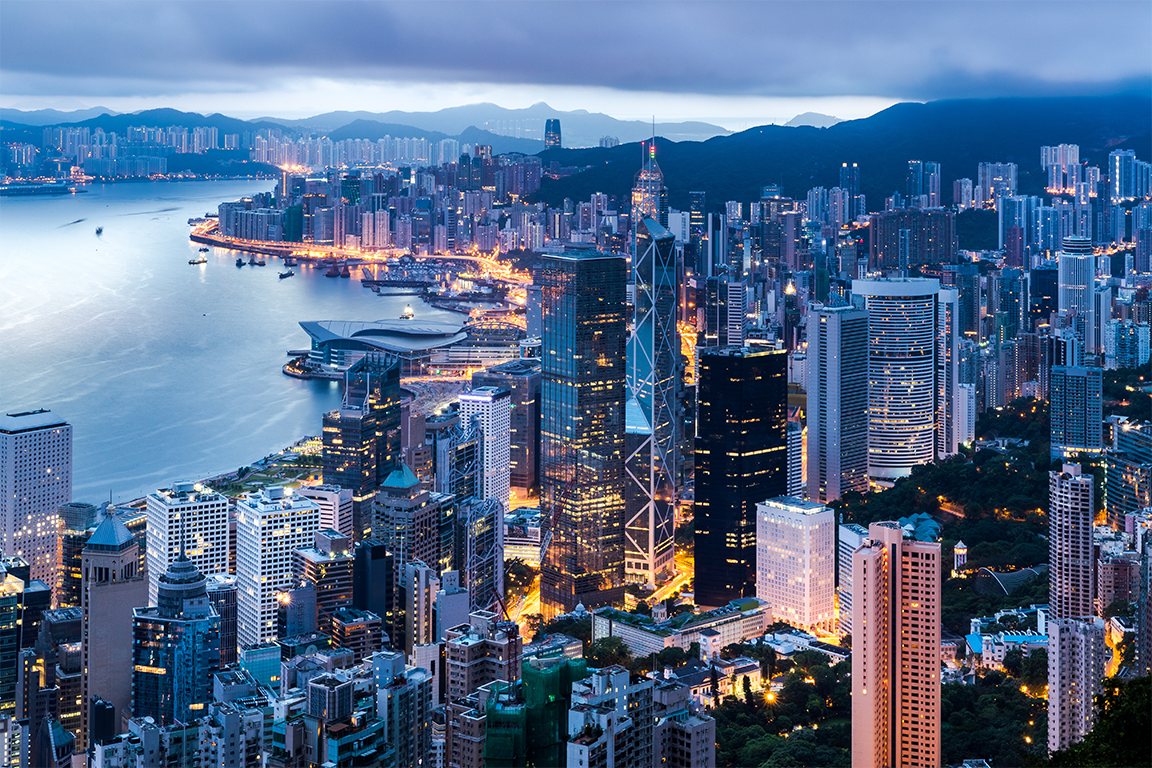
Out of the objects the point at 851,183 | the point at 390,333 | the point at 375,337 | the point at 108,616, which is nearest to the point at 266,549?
the point at 108,616

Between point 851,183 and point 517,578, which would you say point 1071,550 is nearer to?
point 517,578

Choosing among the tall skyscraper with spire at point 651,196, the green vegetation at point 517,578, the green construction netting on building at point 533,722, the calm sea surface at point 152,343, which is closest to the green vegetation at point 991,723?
the green construction netting on building at point 533,722

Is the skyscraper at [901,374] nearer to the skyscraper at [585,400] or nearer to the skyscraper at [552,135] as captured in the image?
the skyscraper at [585,400]

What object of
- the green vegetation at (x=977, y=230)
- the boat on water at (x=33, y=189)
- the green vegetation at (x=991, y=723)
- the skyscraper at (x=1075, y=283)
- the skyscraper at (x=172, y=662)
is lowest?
the green vegetation at (x=991, y=723)

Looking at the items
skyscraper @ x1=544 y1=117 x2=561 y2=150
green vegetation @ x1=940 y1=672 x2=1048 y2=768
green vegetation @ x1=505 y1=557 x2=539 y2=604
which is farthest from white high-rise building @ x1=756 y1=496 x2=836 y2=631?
skyscraper @ x1=544 y1=117 x2=561 y2=150

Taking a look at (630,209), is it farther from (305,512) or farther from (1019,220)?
(305,512)

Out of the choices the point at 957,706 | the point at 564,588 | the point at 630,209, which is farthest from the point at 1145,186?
the point at 957,706
